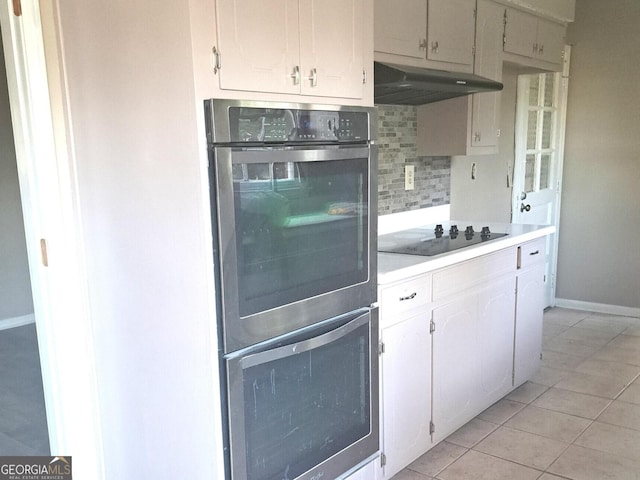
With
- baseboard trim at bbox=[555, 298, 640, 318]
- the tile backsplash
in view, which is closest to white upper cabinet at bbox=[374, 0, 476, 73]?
the tile backsplash

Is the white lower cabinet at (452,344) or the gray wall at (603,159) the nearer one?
the white lower cabinet at (452,344)

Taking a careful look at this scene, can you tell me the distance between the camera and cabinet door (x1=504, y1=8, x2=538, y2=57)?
126 inches

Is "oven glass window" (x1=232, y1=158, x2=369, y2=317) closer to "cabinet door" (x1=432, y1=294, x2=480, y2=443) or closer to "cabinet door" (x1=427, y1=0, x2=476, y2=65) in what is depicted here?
"cabinet door" (x1=432, y1=294, x2=480, y2=443)

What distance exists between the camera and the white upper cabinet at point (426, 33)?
2387 millimetres

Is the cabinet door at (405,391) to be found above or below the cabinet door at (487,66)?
below

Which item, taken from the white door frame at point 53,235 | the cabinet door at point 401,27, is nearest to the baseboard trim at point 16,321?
the white door frame at point 53,235

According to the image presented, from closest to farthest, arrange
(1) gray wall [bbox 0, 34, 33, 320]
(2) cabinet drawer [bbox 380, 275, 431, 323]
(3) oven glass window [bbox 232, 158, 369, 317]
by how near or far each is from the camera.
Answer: (3) oven glass window [bbox 232, 158, 369, 317] → (2) cabinet drawer [bbox 380, 275, 431, 323] → (1) gray wall [bbox 0, 34, 33, 320]

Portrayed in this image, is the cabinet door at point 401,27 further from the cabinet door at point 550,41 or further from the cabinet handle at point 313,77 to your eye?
the cabinet door at point 550,41

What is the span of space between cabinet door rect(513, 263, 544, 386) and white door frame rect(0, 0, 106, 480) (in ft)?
7.13

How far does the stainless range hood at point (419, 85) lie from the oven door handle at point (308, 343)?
38.8 inches

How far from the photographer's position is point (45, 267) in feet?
6.12

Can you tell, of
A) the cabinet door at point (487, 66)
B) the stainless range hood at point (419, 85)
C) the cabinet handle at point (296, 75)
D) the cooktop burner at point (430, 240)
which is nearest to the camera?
the cabinet handle at point (296, 75)

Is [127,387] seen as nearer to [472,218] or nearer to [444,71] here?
[444,71]

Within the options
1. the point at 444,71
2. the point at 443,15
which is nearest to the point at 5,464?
the point at 444,71
